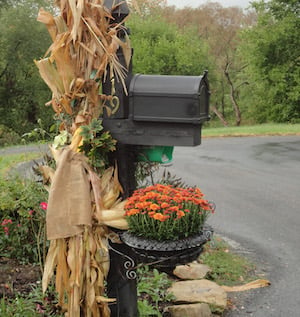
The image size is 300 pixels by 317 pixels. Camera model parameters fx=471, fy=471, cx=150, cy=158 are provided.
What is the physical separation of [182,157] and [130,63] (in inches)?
375

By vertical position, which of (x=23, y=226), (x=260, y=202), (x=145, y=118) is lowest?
(x=260, y=202)

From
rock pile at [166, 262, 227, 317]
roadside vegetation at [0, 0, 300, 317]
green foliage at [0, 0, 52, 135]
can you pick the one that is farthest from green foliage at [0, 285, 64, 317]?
green foliage at [0, 0, 52, 135]

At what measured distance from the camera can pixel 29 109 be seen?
26.1 meters

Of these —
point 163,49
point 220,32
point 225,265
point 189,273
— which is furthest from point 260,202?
point 220,32

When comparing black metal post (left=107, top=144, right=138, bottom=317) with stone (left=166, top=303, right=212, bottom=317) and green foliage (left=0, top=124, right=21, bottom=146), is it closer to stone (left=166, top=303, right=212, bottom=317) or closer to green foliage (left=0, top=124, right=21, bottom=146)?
stone (left=166, top=303, right=212, bottom=317)

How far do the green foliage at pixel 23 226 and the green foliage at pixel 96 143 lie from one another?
164 centimetres

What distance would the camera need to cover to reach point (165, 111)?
9.29ft

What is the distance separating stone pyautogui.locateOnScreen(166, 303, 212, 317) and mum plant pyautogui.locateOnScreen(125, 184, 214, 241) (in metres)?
1.15

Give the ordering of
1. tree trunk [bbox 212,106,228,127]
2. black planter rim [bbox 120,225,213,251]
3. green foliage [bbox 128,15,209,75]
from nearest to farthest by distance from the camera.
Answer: black planter rim [bbox 120,225,213,251], green foliage [bbox 128,15,209,75], tree trunk [bbox 212,106,228,127]

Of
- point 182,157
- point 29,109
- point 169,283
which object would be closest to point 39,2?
point 29,109

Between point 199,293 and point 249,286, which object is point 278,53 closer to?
point 249,286

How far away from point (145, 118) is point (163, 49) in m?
25.3

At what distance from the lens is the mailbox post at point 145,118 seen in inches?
110

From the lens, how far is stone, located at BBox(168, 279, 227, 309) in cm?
407
